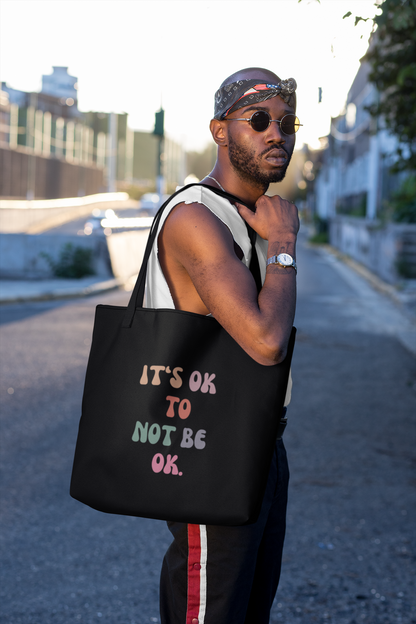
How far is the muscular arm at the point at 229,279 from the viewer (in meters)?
1.84

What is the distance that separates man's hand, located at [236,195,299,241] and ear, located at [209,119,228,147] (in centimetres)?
21

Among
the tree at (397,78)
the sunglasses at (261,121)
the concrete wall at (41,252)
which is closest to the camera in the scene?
the sunglasses at (261,121)

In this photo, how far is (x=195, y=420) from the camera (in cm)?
190

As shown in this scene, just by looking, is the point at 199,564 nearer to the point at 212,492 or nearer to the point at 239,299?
the point at 212,492

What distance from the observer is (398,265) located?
18.8m

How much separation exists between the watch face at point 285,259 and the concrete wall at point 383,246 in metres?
16.8

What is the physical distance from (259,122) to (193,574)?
1.27m

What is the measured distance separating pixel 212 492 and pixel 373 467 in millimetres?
3864

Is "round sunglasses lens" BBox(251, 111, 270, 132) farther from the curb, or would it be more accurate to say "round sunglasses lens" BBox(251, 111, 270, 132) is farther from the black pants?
the curb

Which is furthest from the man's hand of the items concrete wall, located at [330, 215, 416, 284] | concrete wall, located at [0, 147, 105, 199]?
concrete wall, located at [0, 147, 105, 199]

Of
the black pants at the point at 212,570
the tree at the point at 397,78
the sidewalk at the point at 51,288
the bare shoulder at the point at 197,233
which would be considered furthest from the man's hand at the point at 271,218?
the sidewalk at the point at 51,288

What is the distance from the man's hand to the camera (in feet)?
6.66

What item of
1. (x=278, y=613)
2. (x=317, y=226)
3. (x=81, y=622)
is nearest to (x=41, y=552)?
(x=81, y=622)

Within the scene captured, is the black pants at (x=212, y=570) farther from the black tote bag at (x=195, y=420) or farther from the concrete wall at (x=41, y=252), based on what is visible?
the concrete wall at (x=41, y=252)
